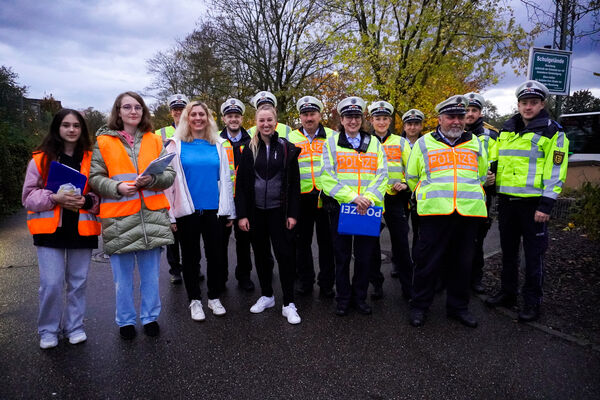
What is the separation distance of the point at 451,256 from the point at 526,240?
2.52ft

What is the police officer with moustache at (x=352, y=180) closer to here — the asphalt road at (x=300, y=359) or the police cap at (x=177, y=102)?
the asphalt road at (x=300, y=359)

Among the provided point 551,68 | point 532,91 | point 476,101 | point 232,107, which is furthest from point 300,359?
point 551,68

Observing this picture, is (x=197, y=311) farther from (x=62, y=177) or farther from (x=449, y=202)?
(x=449, y=202)

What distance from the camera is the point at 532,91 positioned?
3.66m

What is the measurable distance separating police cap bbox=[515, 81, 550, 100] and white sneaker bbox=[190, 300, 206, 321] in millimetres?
3917

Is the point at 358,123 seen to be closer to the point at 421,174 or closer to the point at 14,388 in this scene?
the point at 421,174

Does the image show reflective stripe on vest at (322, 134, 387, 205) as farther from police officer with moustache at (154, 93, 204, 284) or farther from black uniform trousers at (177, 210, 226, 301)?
police officer with moustache at (154, 93, 204, 284)

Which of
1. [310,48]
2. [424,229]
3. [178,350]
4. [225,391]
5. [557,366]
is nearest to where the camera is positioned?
[225,391]

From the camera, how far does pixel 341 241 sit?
3.90 m

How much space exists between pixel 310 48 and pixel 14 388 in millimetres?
18211

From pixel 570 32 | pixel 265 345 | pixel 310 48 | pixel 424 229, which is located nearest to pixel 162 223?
pixel 265 345

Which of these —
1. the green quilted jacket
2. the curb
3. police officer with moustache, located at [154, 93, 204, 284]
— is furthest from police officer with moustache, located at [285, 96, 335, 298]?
the curb

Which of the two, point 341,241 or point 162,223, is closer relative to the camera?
point 162,223

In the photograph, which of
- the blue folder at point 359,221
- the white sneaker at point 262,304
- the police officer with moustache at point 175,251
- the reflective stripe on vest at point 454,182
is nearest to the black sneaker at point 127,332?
the white sneaker at point 262,304
